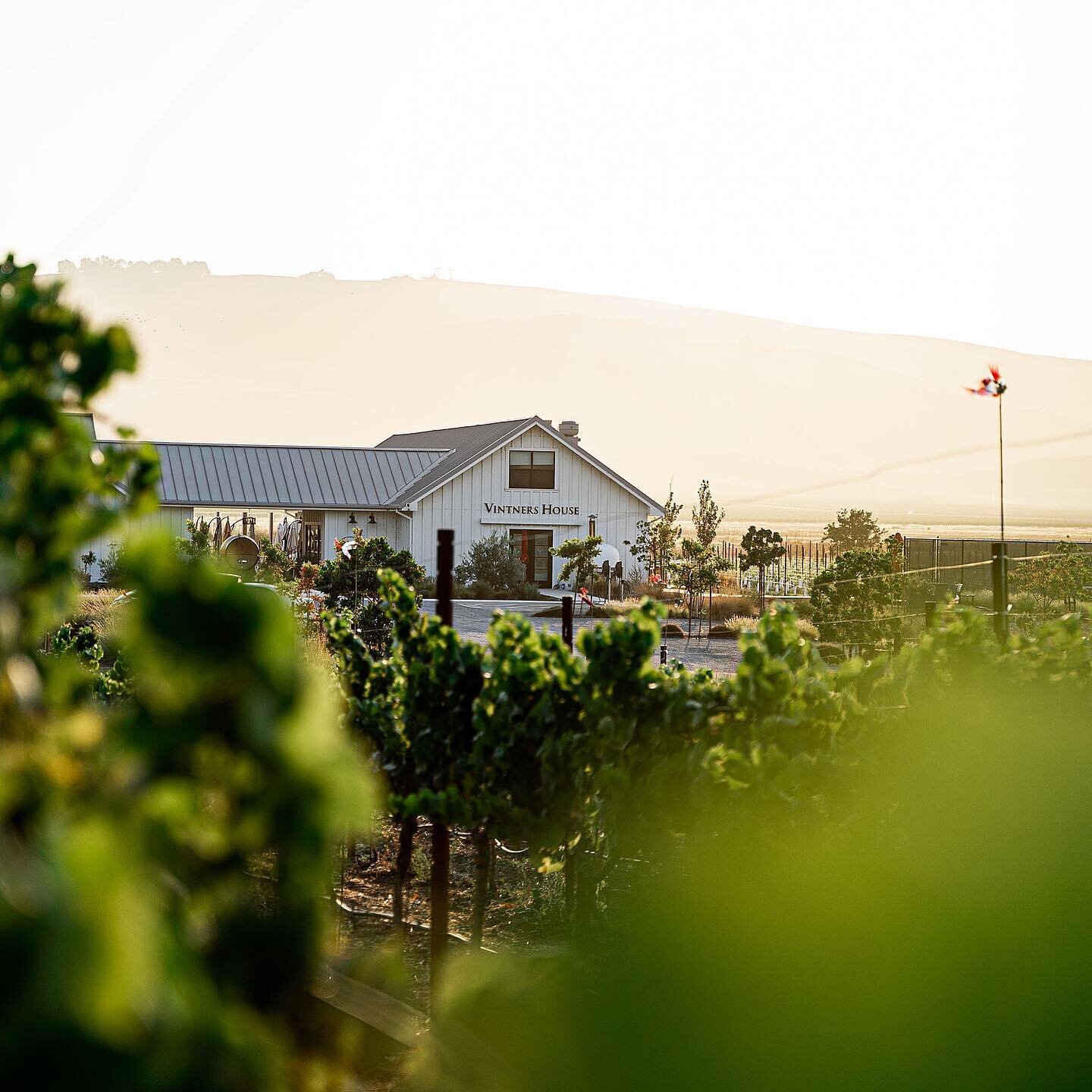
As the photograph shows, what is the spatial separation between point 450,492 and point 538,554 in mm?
3291

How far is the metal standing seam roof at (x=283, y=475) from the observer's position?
119 feet

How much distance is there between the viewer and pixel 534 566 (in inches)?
1501

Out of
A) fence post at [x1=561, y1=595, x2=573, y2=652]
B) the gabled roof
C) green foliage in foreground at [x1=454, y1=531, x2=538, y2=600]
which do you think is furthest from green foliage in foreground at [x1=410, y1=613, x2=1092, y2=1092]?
the gabled roof

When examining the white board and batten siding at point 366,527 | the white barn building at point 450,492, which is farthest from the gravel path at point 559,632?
the white board and batten siding at point 366,527

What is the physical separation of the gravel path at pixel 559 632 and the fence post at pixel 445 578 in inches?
509

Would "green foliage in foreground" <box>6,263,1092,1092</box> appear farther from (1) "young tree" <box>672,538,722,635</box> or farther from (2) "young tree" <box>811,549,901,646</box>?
(1) "young tree" <box>672,538,722,635</box>

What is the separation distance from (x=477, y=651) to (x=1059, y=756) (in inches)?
82.5

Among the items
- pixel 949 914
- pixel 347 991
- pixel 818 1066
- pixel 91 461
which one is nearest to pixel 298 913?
pixel 91 461

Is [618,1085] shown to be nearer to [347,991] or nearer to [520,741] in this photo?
[347,991]

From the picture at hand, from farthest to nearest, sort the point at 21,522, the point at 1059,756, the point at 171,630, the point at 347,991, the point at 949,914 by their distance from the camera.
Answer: the point at 1059,756, the point at 949,914, the point at 347,991, the point at 21,522, the point at 171,630

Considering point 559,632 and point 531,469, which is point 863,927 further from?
point 531,469

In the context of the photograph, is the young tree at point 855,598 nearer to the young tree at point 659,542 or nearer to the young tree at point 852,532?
the young tree at point 659,542

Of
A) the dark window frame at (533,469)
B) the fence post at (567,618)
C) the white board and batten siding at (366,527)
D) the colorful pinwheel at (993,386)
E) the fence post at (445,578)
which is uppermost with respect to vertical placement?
the dark window frame at (533,469)

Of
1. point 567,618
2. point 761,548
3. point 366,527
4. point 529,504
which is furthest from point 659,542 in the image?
point 567,618
